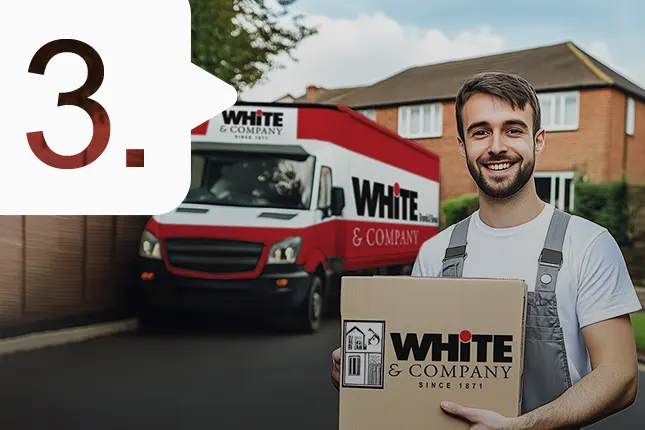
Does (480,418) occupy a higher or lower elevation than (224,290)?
higher

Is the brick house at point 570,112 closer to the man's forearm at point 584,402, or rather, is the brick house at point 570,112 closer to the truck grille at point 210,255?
the truck grille at point 210,255

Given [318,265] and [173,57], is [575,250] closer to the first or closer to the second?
[318,265]

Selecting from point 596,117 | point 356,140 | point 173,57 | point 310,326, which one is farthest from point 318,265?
point 596,117

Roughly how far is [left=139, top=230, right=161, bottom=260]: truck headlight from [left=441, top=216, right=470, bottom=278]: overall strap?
8.77m

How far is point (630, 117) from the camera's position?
619 inches

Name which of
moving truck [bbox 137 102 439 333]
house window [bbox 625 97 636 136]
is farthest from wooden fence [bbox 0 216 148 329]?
house window [bbox 625 97 636 136]

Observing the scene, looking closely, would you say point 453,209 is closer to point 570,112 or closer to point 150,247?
point 570,112

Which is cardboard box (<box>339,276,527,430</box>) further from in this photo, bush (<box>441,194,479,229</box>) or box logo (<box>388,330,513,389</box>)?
bush (<box>441,194,479,229</box>)

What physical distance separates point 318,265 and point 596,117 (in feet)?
22.0

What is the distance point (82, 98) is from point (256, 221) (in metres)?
2.76

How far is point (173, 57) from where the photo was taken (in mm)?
12641

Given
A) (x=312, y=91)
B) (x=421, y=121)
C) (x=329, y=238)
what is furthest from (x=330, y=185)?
(x=421, y=121)

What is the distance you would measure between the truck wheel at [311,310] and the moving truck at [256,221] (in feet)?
0.04

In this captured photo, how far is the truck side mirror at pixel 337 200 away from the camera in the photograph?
11.2m
